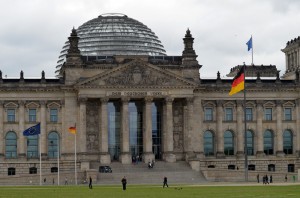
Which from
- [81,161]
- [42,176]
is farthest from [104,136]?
[42,176]

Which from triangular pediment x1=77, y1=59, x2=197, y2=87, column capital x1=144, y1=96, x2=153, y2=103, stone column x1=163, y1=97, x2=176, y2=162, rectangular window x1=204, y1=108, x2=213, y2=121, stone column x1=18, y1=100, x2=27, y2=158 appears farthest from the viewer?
rectangular window x1=204, y1=108, x2=213, y2=121

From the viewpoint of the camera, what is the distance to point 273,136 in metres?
138

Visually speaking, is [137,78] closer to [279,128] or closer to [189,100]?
[189,100]

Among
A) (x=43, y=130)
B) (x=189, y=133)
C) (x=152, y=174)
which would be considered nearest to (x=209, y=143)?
(x=189, y=133)

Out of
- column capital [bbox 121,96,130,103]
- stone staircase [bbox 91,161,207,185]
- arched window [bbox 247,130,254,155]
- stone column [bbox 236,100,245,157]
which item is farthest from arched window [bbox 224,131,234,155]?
column capital [bbox 121,96,130,103]

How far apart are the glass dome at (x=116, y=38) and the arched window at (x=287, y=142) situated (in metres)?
26.7

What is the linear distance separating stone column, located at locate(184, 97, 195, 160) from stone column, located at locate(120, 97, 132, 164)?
892 centimetres

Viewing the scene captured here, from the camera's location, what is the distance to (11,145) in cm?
12975

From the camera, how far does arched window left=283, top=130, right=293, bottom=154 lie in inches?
5428

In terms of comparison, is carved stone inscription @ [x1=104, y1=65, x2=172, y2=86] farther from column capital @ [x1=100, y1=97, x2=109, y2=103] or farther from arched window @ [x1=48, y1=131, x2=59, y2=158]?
arched window @ [x1=48, y1=131, x2=59, y2=158]

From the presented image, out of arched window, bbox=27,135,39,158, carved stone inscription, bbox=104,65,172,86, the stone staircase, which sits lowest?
the stone staircase

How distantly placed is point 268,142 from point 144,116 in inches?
836

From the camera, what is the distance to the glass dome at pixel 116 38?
146250 millimetres

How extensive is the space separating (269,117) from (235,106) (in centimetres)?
584
